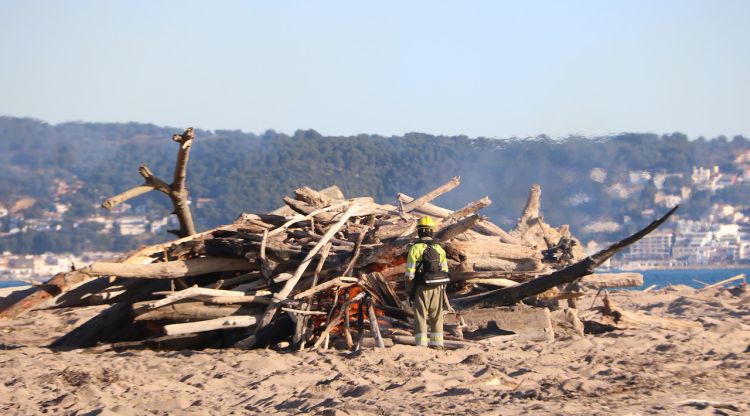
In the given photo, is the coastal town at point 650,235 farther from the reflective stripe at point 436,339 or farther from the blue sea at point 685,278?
the reflective stripe at point 436,339

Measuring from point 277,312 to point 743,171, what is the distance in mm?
65306

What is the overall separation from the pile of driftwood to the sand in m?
0.44

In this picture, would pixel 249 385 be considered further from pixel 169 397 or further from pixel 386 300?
pixel 386 300

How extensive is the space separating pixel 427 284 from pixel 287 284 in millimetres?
1429

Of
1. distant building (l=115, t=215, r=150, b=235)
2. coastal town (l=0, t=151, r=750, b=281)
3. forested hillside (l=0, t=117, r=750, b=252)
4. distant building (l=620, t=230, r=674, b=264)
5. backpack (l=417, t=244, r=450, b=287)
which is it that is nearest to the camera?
backpack (l=417, t=244, r=450, b=287)

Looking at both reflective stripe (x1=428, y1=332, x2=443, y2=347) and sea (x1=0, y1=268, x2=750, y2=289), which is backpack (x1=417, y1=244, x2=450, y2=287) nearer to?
reflective stripe (x1=428, y1=332, x2=443, y2=347)

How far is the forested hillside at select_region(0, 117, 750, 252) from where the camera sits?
3953cm

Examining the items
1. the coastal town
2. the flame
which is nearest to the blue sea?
the coastal town

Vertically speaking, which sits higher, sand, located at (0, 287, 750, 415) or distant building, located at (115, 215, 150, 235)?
sand, located at (0, 287, 750, 415)

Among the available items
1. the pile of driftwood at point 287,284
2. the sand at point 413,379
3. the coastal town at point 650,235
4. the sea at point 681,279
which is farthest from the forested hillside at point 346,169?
the sand at point 413,379

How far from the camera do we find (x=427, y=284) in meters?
10.5

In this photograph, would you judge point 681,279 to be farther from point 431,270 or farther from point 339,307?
point 431,270

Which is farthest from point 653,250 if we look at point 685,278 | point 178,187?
point 178,187

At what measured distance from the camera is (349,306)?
434 inches
